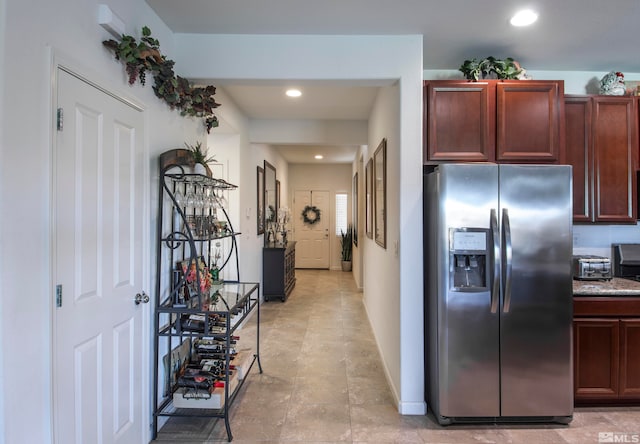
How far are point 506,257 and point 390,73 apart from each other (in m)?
1.46

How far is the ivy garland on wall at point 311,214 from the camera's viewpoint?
8945mm

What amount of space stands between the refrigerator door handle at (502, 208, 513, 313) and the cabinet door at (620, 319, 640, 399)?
949 millimetres

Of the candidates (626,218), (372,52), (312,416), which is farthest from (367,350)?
(372,52)

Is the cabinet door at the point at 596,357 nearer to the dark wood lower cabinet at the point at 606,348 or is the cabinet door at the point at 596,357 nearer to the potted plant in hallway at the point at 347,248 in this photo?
the dark wood lower cabinet at the point at 606,348

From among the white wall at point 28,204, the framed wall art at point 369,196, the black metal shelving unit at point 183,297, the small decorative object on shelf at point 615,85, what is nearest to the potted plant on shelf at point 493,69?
the small decorative object on shelf at point 615,85

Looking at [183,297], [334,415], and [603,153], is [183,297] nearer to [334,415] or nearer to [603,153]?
[334,415]

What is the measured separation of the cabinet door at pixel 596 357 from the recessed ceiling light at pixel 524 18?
6.67ft

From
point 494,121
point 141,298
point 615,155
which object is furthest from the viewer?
point 615,155

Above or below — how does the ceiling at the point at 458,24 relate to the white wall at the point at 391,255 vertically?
above

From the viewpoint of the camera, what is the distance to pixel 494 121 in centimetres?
255

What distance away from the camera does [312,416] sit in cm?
243

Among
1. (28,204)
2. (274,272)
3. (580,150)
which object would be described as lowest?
(274,272)

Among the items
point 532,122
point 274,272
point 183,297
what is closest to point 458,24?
point 532,122

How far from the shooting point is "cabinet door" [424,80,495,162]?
2547 mm
